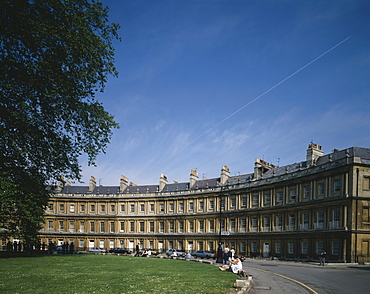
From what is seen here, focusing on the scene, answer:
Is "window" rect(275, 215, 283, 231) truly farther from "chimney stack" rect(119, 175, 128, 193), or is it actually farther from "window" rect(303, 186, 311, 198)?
"chimney stack" rect(119, 175, 128, 193)

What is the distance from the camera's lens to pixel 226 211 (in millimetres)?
65125

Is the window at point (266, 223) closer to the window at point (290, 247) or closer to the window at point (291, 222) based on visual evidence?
the window at point (291, 222)

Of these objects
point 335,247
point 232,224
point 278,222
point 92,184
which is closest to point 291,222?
point 278,222

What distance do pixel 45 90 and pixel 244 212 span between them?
46058 mm

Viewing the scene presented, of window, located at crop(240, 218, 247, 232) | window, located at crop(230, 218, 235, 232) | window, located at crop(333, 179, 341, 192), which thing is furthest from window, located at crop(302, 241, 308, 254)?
window, located at crop(230, 218, 235, 232)

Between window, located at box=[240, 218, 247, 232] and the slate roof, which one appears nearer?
the slate roof

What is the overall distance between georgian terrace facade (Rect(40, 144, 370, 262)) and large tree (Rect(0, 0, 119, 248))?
11.5 feet

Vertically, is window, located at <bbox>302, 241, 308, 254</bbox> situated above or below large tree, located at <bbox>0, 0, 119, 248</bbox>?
below

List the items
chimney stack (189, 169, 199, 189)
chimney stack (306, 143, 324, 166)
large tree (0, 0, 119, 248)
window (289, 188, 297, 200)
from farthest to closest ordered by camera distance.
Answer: chimney stack (189, 169, 199, 189) < window (289, 188, 297, 200) < chimney stack (306, 143, 324, 166) < large tree (0, 0, 119, 248)

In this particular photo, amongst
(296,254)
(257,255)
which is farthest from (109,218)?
(296,254)

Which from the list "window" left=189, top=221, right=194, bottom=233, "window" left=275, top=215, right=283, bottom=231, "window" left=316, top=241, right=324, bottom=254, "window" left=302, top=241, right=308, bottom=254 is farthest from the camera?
"window" left=189, top=221, right=194, bottom=233

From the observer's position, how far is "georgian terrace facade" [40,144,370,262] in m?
43.3

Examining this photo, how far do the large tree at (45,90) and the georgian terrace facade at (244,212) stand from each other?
3.51m

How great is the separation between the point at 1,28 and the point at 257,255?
158ft
